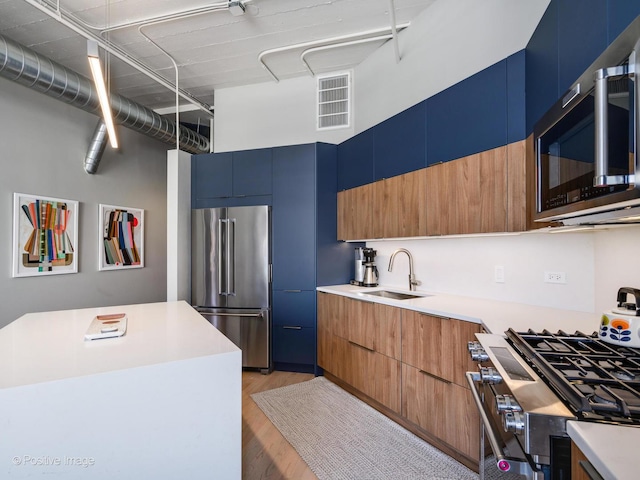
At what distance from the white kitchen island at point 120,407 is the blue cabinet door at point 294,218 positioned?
189cm

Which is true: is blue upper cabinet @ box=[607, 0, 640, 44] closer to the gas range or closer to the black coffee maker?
the gas range

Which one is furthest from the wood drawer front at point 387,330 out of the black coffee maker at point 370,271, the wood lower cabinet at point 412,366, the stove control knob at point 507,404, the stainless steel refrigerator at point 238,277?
the stove control knob at point 507,404

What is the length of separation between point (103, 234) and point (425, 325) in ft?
13.0

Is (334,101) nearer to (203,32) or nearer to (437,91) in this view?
(437,91)

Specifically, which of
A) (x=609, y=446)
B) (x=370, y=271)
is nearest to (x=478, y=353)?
(x=609, y=446)

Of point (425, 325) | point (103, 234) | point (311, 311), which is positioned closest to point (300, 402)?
point (311, 311)

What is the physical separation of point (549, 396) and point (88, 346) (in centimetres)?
171

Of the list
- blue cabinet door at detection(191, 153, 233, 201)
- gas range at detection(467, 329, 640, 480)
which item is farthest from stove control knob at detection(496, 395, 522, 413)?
blue cabinet door at detection(191, 153, 233, 201)

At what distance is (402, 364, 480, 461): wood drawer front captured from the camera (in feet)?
6.02

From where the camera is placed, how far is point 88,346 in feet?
4.79

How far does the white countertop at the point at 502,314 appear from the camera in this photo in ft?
5.19

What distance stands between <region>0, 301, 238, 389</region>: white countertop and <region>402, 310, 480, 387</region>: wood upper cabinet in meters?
1.23

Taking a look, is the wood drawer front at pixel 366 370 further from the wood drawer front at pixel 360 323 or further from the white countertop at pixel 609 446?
the white countertop at pixel 609 446

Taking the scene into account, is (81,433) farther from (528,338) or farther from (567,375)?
(528,338)
